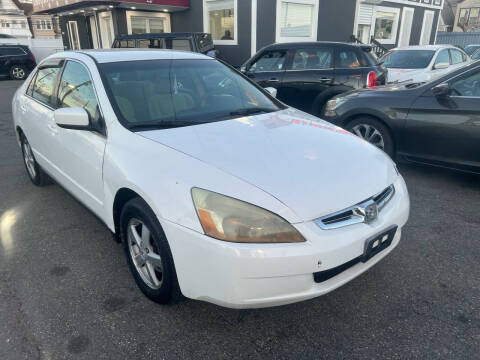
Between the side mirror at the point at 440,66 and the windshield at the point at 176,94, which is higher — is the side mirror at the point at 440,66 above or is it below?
below

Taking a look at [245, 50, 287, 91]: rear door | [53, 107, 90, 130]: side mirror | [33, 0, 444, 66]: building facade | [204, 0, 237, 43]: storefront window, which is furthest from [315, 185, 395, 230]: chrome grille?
[204, 0, 237, 43]: storefront window

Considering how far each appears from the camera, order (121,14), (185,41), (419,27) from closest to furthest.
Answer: (185,41), (121,14), (419,27)

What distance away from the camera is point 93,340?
2.10 meters

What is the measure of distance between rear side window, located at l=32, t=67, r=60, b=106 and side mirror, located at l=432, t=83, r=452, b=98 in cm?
395

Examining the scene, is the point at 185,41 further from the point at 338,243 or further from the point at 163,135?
the point at 338,243

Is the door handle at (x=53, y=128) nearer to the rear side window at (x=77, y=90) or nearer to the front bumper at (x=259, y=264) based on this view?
the rear side window at (x=77, y=90)

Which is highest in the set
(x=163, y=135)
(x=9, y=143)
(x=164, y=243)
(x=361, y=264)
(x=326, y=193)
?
(x=163, y=135)

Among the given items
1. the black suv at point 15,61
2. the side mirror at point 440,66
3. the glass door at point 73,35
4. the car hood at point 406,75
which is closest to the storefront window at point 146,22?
the black suv at point 15,61

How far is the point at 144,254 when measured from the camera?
2344 millimetres

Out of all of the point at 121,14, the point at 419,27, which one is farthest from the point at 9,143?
the point at 419,27

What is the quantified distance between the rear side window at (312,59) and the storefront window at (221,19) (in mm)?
8520

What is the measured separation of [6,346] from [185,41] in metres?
10.5

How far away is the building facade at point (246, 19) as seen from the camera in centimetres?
1427

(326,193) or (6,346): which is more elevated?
(326,193)
